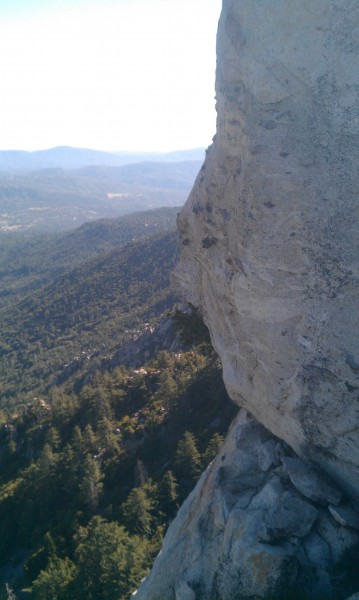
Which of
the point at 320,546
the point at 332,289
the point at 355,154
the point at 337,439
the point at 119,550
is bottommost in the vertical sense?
the point at 119,550

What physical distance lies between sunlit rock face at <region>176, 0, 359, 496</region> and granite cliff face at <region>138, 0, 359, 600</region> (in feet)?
0.09

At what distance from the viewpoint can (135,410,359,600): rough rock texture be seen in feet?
29.7

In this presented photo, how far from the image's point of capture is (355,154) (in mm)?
8922

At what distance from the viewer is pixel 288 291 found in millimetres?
9836

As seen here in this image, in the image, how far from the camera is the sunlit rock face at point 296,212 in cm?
904

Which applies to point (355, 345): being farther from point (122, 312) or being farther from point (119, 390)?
point (122, 312)

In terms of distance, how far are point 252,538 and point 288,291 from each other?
5294 mm

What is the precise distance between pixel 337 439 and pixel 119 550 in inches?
436

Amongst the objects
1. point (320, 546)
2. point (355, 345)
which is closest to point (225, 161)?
point (355, 345)

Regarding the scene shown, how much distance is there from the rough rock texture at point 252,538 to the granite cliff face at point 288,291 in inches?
1.2

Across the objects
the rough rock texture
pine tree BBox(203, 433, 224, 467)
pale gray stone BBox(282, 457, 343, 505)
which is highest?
pale gray stone BBox(282, 457, 343, 505)

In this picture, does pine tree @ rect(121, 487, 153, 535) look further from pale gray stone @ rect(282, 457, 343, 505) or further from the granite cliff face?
pale gray stone @ rect(282, 457, 343, 505)

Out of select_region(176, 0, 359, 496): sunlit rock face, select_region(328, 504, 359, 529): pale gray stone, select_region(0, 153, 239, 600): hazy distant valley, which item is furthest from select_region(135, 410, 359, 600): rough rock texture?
select_region(0, 153, 239, 600): hazy distant valley

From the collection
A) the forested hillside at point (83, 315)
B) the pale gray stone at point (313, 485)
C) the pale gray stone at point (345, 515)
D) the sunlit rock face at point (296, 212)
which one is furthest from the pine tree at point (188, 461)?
the forested hillside at point (83, 315)
